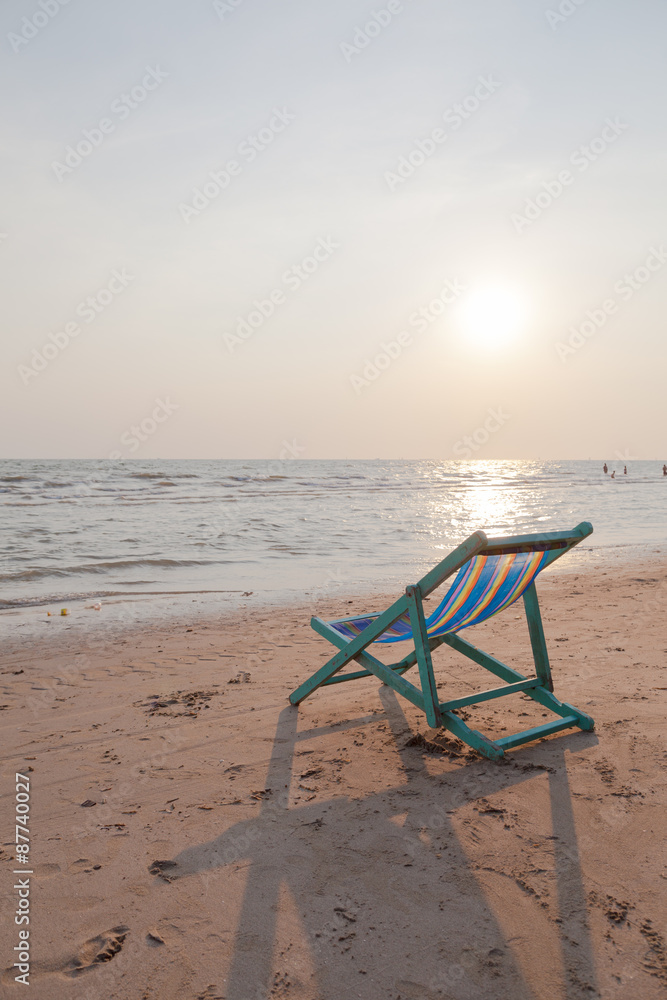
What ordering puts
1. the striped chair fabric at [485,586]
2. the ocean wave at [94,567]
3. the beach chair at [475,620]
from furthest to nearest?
the ocean wave at [94,567], the striped chair fabric at [485,586], the beach chair at [475,620]

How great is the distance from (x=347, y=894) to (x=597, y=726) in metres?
1.93

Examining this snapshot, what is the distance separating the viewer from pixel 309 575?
9.23m

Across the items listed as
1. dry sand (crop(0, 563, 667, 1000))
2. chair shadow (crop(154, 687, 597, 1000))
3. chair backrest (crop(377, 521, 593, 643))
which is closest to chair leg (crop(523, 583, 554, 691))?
chair backrest (crop(377, 521, 593, 643))

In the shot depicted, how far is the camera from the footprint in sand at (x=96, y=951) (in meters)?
1.93

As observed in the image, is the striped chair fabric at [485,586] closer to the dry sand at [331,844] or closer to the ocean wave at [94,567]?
the dry sand at [331,844]

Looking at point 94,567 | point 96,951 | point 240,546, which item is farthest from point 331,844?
point 240,546

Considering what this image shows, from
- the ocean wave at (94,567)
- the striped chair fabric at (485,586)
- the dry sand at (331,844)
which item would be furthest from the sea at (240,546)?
the striped chair fabric at (485,586)

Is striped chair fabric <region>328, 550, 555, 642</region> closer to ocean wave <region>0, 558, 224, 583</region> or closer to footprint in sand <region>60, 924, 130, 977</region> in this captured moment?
footprint in sand <region>60, 924, 130, 977</region>

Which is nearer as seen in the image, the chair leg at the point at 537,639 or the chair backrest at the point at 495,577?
the chair backrest at the point at 495,577

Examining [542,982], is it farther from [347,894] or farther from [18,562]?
[18,562]

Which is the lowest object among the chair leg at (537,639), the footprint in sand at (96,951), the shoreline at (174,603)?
the footprint in sand at (96,951)

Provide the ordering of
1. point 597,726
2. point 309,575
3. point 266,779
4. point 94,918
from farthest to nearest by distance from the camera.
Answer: point 309,575 < point 597,726 < point 266,779 < point 94,918

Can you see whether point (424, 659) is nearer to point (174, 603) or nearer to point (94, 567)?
point (174, 603)

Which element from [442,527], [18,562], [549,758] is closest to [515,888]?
[549,758]
